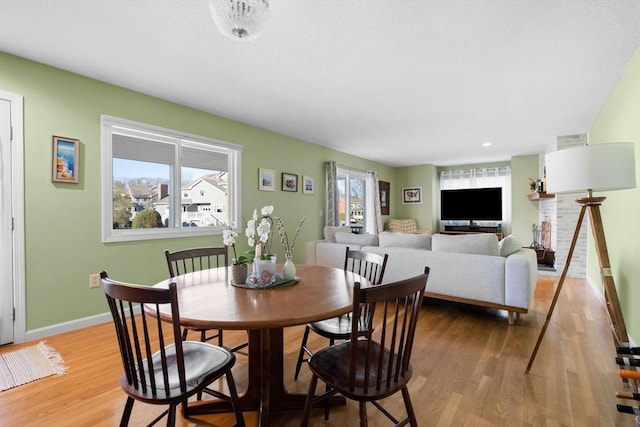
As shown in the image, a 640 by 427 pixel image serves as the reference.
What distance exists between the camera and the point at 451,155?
6832mm

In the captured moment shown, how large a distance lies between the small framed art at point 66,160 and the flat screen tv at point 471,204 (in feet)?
25.5

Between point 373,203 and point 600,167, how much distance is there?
222 inches

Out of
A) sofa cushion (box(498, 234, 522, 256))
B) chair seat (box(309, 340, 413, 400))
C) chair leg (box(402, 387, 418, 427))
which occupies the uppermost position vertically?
sofa cushion (box(498, 234, 522, 256))

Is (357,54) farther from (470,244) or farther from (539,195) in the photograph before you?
(539,195)

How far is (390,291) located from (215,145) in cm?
352

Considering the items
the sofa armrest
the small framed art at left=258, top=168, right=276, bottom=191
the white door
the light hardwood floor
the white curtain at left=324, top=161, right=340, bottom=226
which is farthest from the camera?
the white curtain at left=324, top=161, right=340, bottom=226

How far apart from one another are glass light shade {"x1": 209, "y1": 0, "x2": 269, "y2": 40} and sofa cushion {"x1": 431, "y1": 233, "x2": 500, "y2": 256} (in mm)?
2782

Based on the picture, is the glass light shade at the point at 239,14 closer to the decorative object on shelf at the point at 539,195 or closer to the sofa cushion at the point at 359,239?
the sofa cushion at the point at 359,239

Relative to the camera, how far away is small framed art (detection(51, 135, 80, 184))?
2736 millimetres

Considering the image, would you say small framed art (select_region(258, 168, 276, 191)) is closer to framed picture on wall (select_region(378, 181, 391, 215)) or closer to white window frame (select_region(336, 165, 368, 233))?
white window frame (select_region(336, 165, 368, 233))

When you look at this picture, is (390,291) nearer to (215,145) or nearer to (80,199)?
(80,199)

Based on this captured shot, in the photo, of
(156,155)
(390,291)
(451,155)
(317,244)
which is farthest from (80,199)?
(451,155)

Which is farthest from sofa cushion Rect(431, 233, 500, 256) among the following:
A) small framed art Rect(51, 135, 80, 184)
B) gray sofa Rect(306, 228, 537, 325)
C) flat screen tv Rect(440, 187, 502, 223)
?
flat screen tv Rect(440, 187, 502, 223)

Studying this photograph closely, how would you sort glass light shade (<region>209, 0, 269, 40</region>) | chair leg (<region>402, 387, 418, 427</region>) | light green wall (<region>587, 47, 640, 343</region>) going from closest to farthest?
chair leg (<region>402, 387, 418, 427</region>), glass light shade (<region>209, 0, 269, 40</region>), light green wall (<region>587, 47, 640, 343</region>)
